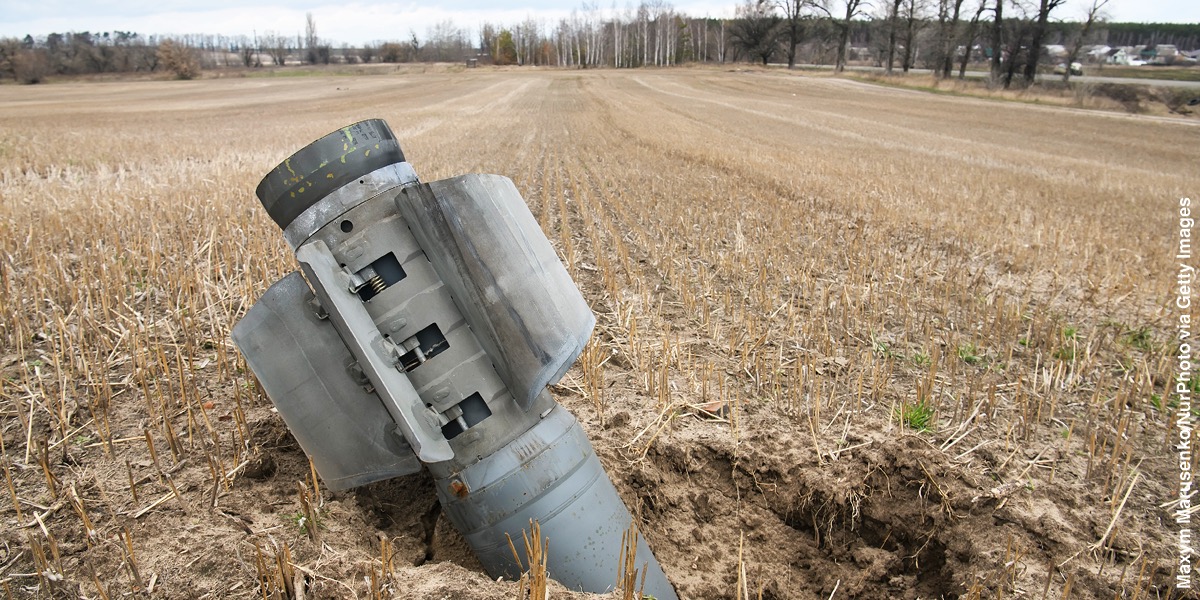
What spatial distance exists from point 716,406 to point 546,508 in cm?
129

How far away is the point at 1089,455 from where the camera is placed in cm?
288

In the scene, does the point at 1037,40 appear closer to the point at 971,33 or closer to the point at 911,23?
the point at 971,33

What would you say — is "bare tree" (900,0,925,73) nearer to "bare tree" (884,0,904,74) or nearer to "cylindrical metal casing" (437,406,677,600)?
"bare tree" (884,0,904,74)

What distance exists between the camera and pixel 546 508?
2.28 m

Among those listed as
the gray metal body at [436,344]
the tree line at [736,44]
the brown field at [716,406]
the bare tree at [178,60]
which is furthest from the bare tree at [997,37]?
the bare tree at [178,60]

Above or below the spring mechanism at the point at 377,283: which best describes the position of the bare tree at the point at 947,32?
above

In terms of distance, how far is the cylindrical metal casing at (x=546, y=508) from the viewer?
2.27m

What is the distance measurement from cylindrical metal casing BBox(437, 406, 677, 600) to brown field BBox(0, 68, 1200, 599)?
0.19 meters

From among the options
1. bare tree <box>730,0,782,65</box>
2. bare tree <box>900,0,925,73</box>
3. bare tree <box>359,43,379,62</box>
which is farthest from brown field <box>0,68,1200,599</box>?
bare tree <box>359,43,379,62</box>

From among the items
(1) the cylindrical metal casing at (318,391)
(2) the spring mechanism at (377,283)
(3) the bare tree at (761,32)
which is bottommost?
(1) the cylindrical metal casing at (318,391)

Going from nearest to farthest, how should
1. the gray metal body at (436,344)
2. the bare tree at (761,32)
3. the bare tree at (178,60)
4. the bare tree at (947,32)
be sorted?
→ the gray metal body at (436,344), the bare tree at (947,32), the bare tree at (178,60), the bare tree at (761,32)

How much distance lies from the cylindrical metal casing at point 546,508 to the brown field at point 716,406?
19 cm

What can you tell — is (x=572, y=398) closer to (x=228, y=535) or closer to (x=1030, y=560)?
(x=228, y=535)

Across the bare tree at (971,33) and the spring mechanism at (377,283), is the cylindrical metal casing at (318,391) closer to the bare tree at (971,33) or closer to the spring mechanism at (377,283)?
the spring mechanism at (377,283)
